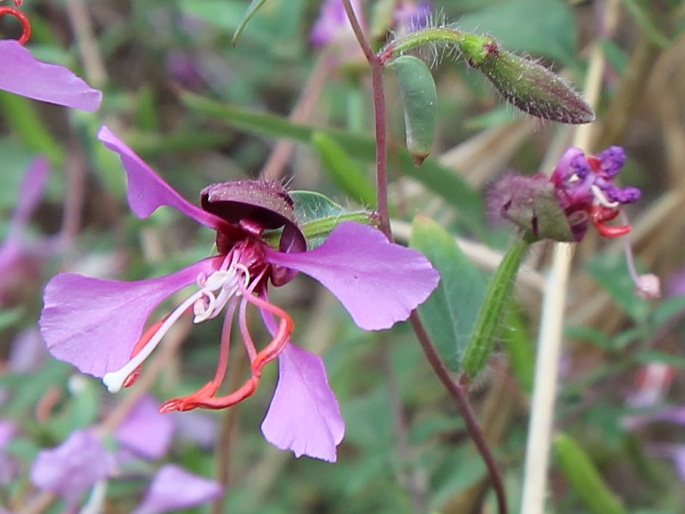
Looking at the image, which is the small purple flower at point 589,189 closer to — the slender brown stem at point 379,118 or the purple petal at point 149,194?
the slender brown stem at point 379,118

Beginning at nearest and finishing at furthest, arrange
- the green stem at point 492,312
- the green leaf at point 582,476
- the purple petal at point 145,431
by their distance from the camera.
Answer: the green stem at point 492,312 < the green leaf at point 582,476 < the purple petal at point 145,431

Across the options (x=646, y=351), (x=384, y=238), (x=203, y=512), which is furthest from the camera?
(x=203, y=512)

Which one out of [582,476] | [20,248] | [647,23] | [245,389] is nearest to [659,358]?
[582,476]

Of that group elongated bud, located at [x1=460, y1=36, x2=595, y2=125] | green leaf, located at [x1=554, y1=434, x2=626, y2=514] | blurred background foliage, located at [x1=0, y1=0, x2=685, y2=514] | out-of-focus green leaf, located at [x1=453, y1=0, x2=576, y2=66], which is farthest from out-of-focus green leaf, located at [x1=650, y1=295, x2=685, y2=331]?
elongated bud, located at [x1=460, y1=36, x2=595, y2=125]

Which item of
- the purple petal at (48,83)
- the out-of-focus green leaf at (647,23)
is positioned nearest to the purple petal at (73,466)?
the purple petal at (48,83)

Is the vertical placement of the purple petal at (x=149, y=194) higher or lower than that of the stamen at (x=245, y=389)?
higher

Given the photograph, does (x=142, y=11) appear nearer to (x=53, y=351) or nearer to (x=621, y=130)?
(x=621, y=130)

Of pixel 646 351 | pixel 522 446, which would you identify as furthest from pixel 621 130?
pixel 522 446
